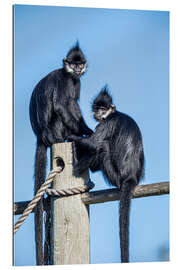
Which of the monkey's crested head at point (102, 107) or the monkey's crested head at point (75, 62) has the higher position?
the monkey's crested head at point (75, 62)

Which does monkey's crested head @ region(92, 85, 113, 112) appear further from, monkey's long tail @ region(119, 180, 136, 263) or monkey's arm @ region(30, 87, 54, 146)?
monkey's long tail @ region(119, 180, 136, 263)

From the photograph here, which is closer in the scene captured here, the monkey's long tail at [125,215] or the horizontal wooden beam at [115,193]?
the horizontal wooden beam at [115,193]

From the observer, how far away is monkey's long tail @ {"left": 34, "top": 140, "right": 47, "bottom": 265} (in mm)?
2914

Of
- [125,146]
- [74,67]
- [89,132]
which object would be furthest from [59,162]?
[74,67]

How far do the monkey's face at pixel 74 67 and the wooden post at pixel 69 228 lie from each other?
139 cm

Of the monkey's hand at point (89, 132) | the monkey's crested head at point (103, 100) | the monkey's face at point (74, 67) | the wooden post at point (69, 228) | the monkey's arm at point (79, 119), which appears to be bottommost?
the wooden post at point (69, 228)

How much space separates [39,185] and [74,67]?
A: 1205 mm

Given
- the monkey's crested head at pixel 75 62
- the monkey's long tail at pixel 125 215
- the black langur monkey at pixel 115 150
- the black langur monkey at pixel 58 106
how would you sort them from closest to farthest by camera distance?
the monkey's long tail at pixel 125 215 → the black langur monkey at pixel 115 150 → the black langur monkey at pixel 58 106 → the monkey's crested head at pixel 75 62

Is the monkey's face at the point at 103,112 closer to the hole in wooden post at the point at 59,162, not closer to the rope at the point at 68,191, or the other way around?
the hole in wooden post at the point at 59,162

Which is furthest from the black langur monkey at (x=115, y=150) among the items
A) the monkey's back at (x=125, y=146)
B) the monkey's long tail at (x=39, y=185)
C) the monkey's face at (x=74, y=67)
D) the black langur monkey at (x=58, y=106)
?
the monkey's face at (x=74, y=67)

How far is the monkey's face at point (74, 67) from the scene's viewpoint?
12.9 feet
